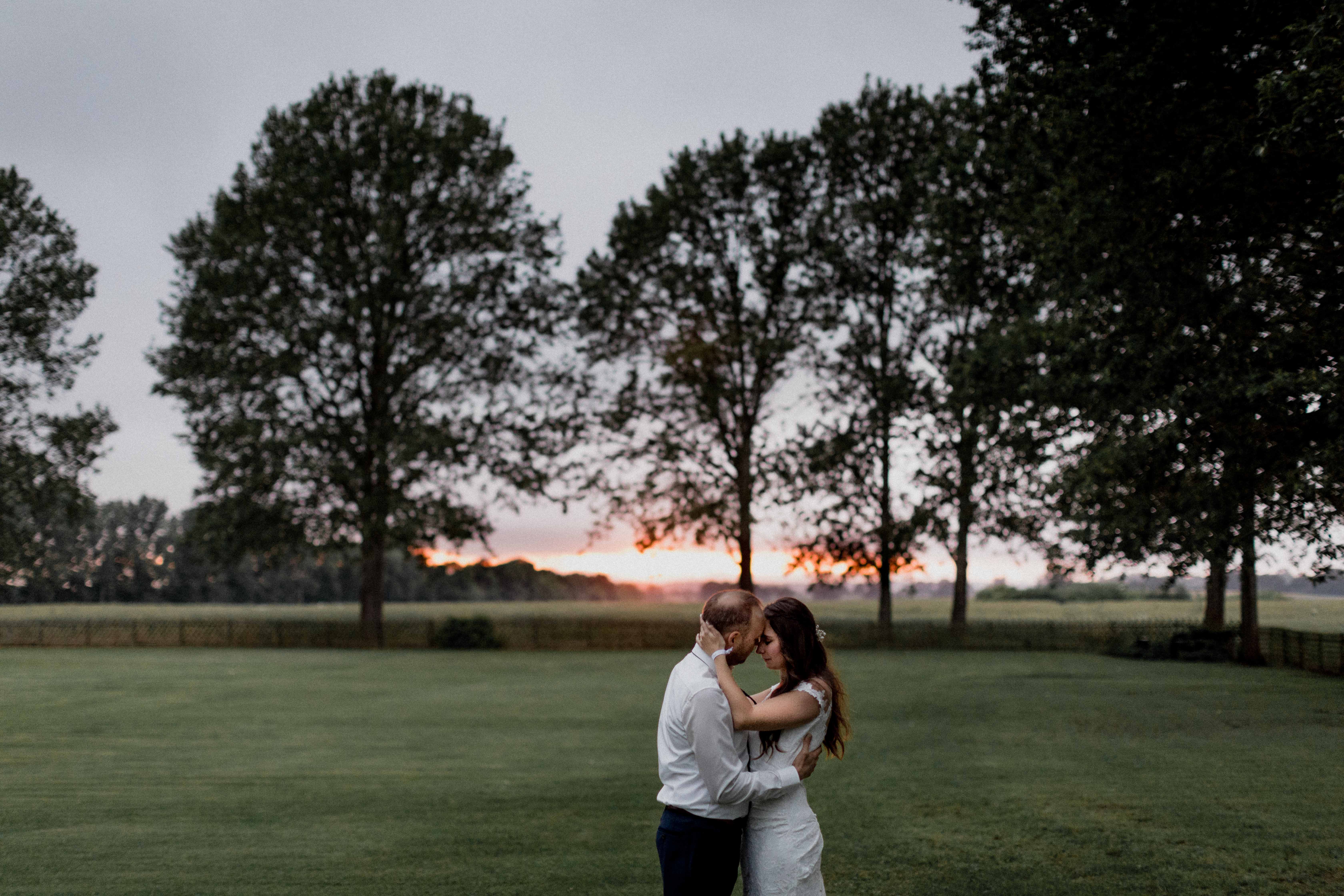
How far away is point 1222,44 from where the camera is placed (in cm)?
1316

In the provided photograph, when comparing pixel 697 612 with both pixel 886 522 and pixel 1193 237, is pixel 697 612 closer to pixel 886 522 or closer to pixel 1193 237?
pixel 886 522

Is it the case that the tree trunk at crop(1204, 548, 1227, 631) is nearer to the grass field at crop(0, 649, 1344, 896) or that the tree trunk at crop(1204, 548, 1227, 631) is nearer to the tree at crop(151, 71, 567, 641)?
the grass field at crop(0, 649, 1344, 896)

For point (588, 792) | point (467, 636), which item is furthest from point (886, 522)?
point (588, 792)

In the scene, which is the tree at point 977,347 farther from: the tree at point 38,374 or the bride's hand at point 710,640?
the tree at point 38,374

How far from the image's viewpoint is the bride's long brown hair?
3.90 meters

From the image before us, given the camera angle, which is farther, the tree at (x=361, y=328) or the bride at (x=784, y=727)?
the tree at (x=361, y=328)

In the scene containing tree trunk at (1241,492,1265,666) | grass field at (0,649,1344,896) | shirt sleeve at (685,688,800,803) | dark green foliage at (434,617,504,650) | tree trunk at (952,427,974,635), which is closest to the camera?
shirt sleeve at (685,688,800,803)

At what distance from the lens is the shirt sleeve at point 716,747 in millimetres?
3631

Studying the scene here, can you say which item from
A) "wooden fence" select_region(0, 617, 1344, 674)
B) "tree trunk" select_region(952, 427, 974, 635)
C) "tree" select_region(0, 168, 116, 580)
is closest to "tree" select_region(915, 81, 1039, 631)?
"tree trunk" select_region(952, 427, 974, 635)

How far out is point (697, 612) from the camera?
4597 centimetres

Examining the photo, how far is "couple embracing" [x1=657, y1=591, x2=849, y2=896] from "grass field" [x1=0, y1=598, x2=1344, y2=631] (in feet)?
97.9

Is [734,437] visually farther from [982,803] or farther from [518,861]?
[518,861]

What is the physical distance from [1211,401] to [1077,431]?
27.5ft

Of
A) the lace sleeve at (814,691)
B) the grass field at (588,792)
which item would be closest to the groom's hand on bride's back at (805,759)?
the lace sleeve at (814,691)
